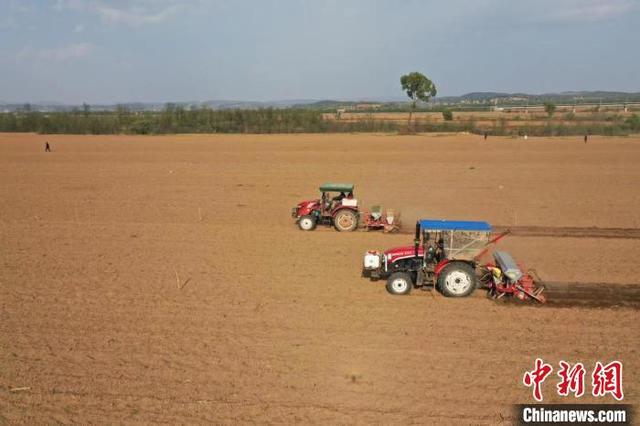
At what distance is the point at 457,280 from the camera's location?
404 inches

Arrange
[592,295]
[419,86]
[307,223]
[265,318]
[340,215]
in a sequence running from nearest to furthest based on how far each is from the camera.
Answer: [265,318] < [592,295] < [340,215] < [307,223] < [419,86]

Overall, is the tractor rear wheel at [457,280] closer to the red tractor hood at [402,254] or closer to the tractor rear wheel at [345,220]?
the red tractor hood at [402,254]

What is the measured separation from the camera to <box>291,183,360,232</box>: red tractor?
51.7 ft

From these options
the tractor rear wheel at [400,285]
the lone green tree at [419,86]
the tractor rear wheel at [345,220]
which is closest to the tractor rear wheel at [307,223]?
the tractor rear wheel at [345,220]

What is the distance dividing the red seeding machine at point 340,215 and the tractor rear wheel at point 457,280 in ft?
17.9

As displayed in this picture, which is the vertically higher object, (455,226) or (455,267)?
(455,226)

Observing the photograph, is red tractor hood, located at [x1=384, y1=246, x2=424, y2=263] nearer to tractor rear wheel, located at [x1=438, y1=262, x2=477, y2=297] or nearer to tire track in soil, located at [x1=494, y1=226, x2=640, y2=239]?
tractor rear wheel, located at [x1=438, y1=262, x2=477, y2=297]

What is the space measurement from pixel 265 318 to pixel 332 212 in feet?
22.7

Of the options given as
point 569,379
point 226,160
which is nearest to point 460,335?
point 569,379

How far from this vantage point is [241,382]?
7.46m

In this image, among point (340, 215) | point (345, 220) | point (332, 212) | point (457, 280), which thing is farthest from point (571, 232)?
point (457, 280)

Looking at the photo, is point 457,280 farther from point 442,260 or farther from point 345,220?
point 345,220

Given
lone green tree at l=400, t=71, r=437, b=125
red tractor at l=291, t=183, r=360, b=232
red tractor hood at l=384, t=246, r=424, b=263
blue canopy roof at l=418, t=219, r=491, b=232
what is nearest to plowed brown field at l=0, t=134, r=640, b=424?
red tractor at l=291, t=183, r=360, b=232

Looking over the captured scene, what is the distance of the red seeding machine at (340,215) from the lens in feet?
51.7
